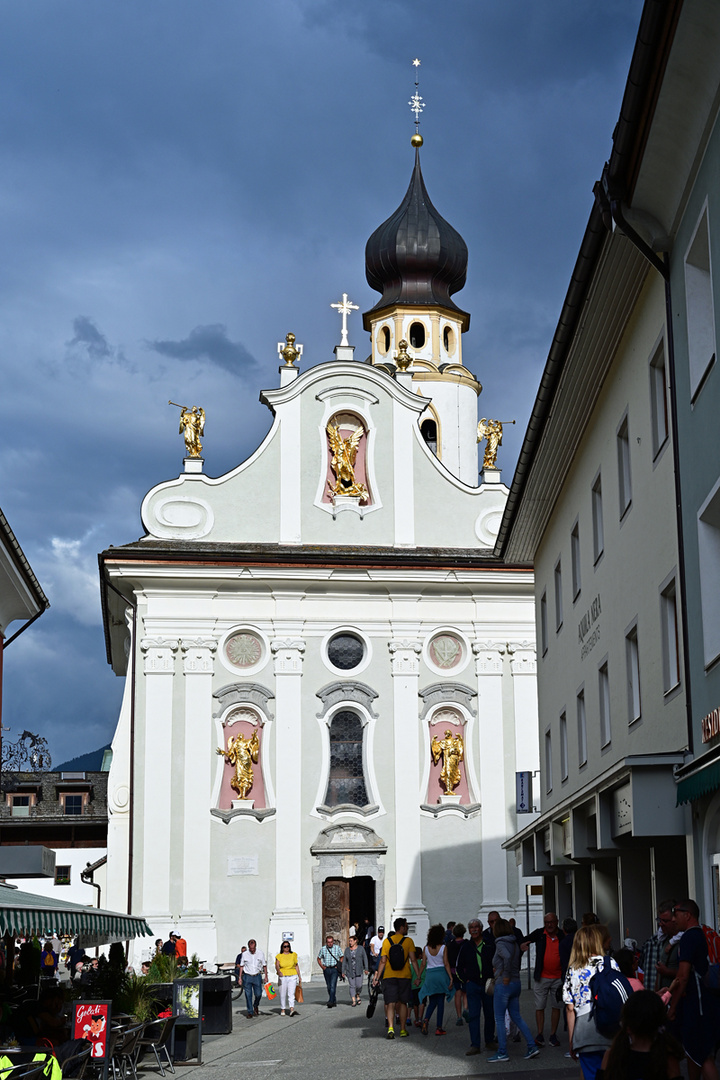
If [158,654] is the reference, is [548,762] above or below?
below

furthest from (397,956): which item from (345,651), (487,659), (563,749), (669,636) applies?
(487,659)

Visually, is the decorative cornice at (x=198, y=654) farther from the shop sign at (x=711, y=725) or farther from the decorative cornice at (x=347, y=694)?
the shop sign at (x=711, y=725)

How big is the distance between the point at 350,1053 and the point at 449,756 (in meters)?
19.7

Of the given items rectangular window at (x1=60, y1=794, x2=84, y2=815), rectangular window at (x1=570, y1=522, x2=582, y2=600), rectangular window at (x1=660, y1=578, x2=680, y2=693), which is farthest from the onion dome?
rectangular window at (x1=660, y1=578, x2=680, y2=693)

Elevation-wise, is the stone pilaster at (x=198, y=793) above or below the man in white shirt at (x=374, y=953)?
above

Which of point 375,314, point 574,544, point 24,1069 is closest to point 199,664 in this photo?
point 574,544

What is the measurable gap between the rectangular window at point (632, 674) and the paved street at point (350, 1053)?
3.83 metres

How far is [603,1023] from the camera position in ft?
28.6

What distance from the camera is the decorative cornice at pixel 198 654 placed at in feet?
117

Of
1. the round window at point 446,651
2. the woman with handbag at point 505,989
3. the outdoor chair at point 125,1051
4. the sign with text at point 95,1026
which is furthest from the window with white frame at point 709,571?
the round window at point 446,651

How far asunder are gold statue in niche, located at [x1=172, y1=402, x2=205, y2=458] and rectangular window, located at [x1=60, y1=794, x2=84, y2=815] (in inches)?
1166

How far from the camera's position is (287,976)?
945 inches

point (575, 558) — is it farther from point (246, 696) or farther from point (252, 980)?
point (246, 696)

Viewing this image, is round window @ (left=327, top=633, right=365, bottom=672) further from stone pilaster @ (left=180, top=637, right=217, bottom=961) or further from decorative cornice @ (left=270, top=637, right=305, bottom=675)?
stone pilaster @ (left=180, top=637, right=217, bottom=961)
